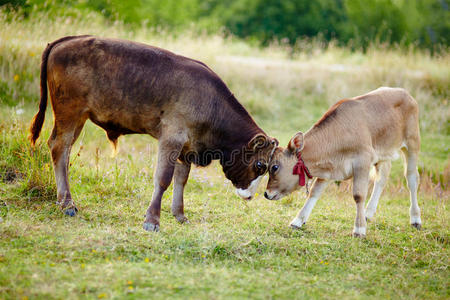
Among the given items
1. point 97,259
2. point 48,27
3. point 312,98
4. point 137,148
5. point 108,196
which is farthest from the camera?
point 312,98

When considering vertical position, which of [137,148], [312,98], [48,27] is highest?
[48,27]

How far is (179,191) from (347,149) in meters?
2.35

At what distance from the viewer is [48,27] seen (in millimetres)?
14047

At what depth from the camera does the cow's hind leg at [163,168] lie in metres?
6.32

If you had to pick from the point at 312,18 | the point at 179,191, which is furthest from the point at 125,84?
the point at 312,18

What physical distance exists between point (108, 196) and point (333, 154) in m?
3.30

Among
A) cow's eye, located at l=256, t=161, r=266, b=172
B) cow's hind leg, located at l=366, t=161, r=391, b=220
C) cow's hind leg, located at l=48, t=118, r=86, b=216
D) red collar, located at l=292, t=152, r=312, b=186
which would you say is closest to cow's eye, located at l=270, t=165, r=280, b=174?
cow's eye, located at l=256, t=161, r=266, b=172

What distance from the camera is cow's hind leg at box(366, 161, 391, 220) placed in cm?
788

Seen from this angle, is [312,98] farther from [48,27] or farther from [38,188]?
[38,188]

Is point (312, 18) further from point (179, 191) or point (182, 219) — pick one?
point (182, 219)

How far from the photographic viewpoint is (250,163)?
22.4 feet

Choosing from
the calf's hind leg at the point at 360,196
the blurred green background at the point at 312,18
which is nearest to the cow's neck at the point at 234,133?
the calf's hind leg at the point at 360,196

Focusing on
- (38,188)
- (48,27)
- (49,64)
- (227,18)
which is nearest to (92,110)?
(49,64)

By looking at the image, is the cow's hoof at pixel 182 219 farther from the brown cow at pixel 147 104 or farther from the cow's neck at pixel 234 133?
the cow's neck at pixel 234 133
